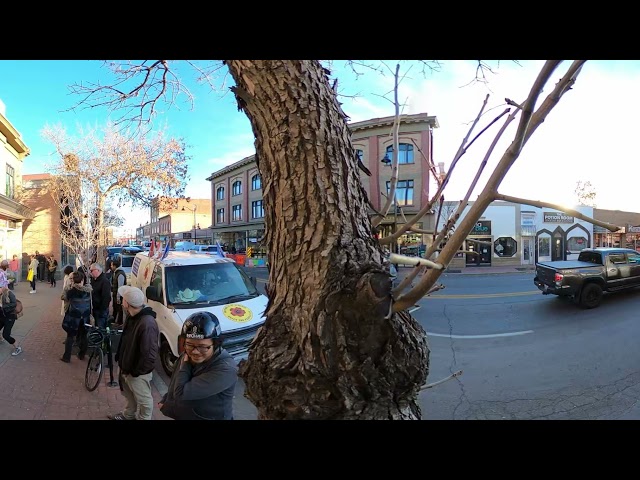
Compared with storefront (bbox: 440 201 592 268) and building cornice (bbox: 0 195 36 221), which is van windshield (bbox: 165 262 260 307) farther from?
storefront (bbox: 440 201 592 268)

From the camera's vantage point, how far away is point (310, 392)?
1.35m

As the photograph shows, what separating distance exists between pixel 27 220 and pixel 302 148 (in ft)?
74.3

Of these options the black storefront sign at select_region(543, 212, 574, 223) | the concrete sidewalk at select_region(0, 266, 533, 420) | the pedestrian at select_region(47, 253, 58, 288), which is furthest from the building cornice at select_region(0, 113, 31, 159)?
the black storefront sign at select_region(543, 212, 574, 223)

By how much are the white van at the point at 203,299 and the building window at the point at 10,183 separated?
14470 mm

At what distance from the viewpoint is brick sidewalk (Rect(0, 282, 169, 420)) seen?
13.3 ft

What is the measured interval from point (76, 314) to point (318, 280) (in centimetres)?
657

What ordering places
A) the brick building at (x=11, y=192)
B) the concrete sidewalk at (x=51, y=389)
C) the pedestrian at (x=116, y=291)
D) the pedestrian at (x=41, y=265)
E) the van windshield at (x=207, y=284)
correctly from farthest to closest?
1. the pedestrian at (x=41, y=265)
2. the brick building at (x=11, y=192)
3. the pedestrian at (x=116, y=291)
4. the van windshield at (x=207, y=284)
5. the concrete sidewalk at (x=51, y=389)

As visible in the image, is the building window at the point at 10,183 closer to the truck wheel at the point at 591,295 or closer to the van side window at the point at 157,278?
the van side window at the point at 157,278

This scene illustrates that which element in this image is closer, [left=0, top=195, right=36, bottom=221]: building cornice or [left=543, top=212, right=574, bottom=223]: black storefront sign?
[left=0, top=195, right=36, bottom=221]: building cornice

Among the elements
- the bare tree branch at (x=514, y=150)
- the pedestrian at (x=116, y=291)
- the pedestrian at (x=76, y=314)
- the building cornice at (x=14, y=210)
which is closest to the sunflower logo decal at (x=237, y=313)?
the pedestrian at (x=76, y=314)

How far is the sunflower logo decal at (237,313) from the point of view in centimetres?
511

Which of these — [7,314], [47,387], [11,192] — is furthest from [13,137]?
[47,387]

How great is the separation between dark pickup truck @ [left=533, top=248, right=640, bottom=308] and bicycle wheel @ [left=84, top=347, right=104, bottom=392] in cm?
1134
